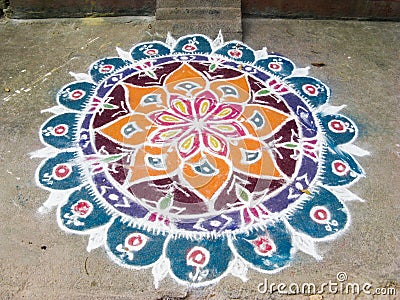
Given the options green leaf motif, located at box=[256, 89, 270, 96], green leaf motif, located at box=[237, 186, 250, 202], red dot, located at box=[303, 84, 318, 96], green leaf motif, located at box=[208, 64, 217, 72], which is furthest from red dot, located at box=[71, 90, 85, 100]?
red dot, located at box=[303, 84, 318, 96]

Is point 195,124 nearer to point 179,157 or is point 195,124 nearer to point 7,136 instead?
point 179,157

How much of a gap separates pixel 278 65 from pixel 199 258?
5.82 ft

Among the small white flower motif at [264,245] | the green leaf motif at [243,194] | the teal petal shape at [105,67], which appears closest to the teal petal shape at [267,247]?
the small white flower motif at [264,245]

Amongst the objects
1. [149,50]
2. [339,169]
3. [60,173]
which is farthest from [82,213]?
[149,50]

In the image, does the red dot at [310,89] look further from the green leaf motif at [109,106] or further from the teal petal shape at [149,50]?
the green leaf motif at [109,106]

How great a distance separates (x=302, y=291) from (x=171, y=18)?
8.31ft

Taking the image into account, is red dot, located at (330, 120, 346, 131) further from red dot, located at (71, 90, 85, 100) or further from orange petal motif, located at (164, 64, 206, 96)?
red dot, located at (71, 90, 85, 100)

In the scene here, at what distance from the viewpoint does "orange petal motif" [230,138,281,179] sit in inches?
105

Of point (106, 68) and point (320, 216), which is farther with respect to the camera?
point (106, 68)

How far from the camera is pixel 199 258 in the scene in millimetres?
2256

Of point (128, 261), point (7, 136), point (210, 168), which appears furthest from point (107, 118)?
point (128, 261)

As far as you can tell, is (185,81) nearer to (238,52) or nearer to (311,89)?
(238,52)

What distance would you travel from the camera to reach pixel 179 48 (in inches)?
141

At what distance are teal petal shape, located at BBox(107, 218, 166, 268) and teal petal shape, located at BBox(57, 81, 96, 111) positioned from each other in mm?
1065
